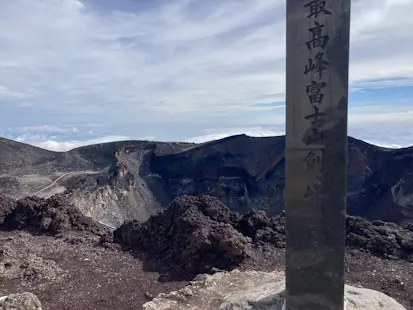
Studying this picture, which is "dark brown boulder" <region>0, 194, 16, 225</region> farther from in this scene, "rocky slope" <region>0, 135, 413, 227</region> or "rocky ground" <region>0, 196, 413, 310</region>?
"rocky slope" <region>0, 135, 413, 227</region>

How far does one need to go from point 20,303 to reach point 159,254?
3.55 m

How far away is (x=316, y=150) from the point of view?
13.8 ft

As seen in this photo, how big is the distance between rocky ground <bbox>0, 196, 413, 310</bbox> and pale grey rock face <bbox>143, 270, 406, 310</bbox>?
397mm

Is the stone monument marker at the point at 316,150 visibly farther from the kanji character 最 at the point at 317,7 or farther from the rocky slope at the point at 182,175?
the rocky slope at the point at 182,175

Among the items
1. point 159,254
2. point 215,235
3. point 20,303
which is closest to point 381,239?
point 215,235

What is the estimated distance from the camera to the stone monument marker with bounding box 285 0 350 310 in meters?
4.04

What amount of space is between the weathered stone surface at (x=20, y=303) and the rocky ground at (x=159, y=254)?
79 centimetres

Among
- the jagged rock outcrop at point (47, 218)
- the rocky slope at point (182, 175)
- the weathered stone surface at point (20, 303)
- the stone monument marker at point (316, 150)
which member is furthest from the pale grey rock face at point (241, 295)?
the rocky slope at point (182, 175)

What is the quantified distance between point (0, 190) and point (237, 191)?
11.2 m

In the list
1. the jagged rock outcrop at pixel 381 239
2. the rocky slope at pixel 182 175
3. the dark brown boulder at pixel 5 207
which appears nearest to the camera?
the jagged rock outcrop at pixel 381 239

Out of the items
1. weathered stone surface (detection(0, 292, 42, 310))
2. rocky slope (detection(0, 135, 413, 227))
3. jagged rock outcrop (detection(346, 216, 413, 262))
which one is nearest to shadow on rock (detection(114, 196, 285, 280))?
jagged rock outcrop (detection(346, 216, 413, 262))

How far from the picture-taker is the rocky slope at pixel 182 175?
744 inches

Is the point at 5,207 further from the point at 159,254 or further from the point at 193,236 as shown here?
the point at 193,236

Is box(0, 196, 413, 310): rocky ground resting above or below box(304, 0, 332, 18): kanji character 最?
below
